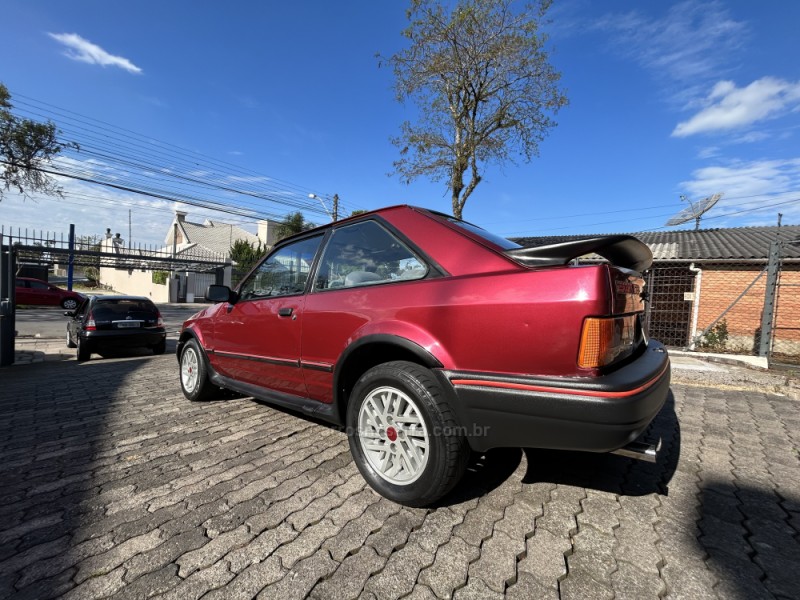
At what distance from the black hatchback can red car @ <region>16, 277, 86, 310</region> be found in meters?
15.0

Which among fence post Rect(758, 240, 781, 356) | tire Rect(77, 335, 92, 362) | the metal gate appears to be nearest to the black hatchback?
tire Rect(77, 335, 92, 362)

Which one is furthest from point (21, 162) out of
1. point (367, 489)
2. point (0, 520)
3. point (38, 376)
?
point (367, 489)

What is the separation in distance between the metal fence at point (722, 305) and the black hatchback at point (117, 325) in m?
12.3

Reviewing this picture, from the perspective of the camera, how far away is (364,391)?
7.54 feet

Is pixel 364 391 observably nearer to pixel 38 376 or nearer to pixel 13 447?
pixel 13 447

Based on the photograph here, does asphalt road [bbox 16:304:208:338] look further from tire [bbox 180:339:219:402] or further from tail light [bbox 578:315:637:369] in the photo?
tail light [bbox 578:315:637:369]

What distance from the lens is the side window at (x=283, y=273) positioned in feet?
10.1

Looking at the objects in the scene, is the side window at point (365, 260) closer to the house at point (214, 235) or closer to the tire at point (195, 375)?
the tire at point (195, 375)

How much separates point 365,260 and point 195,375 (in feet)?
8.90

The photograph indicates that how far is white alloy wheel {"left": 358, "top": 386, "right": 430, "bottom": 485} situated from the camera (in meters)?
2.10

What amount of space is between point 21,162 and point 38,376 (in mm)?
16098

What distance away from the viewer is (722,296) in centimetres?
Answer: 1212

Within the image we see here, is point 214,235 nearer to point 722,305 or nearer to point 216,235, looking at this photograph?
point 216,235

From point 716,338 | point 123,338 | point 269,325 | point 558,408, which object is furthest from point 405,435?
point 716,338
